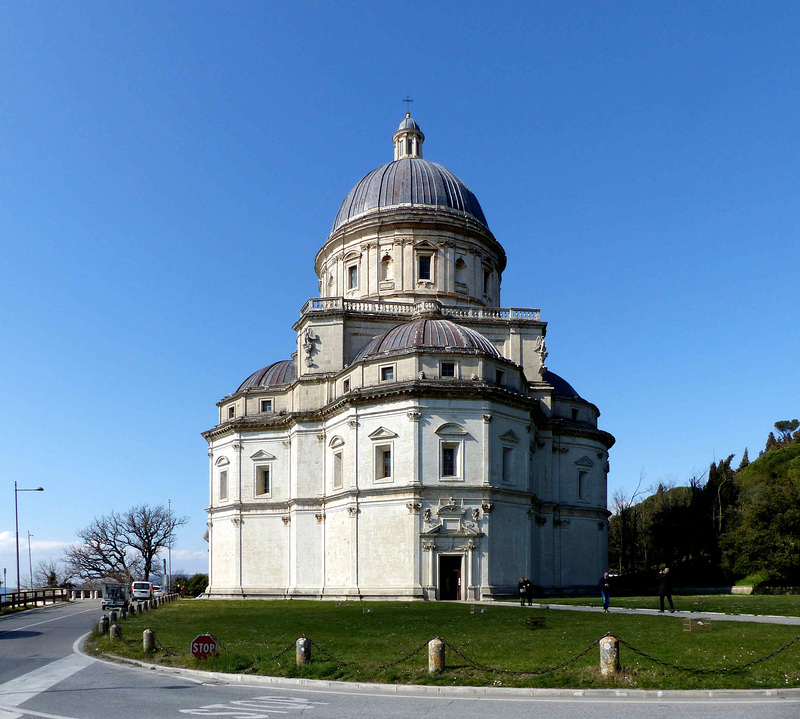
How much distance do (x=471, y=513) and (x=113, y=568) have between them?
231 feet

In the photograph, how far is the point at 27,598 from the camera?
65.6 meters

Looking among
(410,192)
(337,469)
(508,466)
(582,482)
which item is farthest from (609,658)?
(410,192)

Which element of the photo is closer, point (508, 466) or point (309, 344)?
point (508, 466)

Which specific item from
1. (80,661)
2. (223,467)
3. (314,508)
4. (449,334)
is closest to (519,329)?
(449,334)

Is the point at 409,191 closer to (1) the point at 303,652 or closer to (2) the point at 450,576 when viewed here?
(2) the point at 450,576

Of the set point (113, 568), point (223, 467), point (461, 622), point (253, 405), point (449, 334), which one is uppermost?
point (449, 334)

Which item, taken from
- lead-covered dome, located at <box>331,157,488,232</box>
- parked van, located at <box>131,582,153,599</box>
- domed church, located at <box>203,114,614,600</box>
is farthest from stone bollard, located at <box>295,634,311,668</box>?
parked van, located at <box>131,582,153,599</box>

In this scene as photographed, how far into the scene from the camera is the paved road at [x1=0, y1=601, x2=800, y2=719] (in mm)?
16328

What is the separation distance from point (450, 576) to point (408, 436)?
8.49 m

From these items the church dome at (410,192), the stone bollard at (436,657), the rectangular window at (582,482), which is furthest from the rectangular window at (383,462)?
the stone bollard at (436,657)

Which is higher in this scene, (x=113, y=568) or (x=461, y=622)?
(x=461, y=622)

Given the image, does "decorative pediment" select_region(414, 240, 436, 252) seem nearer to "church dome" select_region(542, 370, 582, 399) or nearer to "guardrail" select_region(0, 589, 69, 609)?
"church dome" select_region(542, 370, 582, 399)

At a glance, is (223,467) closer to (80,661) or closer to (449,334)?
(449,334)

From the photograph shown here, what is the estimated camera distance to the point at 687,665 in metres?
19.8
